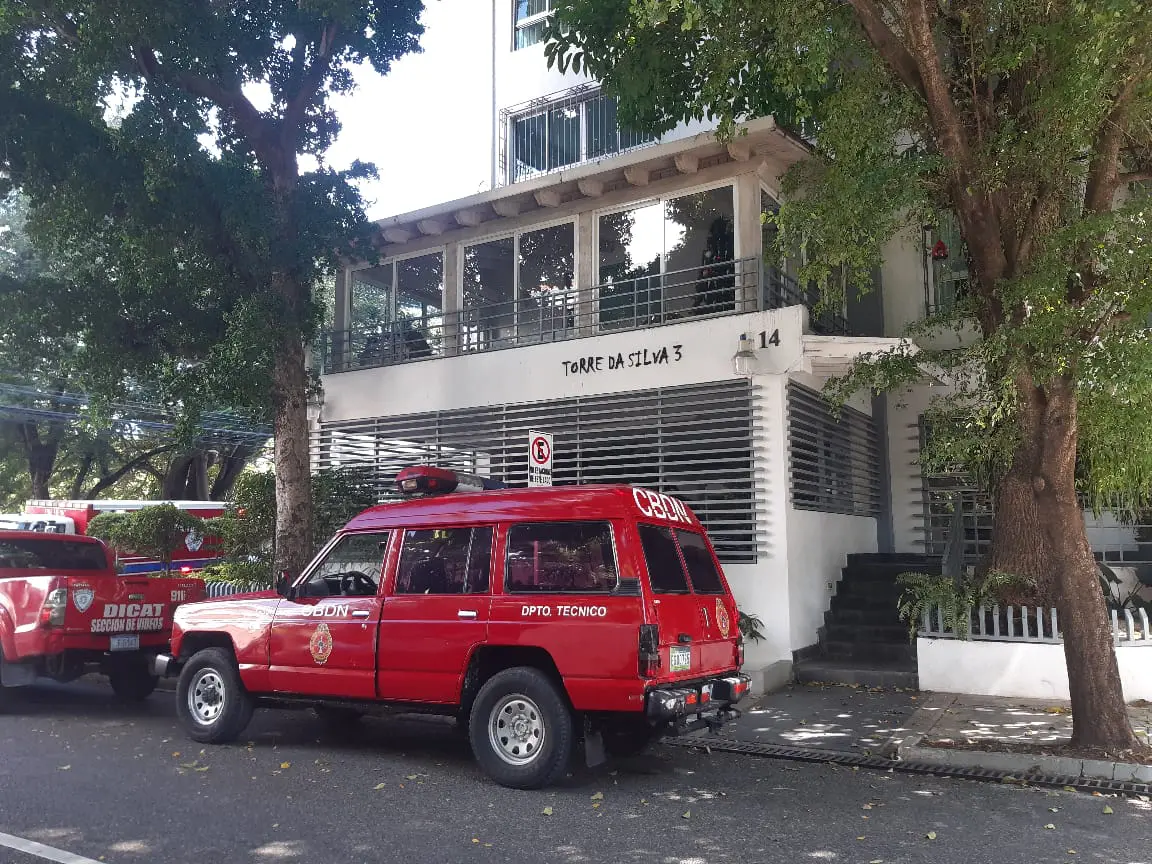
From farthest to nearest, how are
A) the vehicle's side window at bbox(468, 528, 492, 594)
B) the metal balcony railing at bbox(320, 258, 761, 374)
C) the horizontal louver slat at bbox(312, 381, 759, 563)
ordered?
the metal balcony railing at bbox(320, 258, 761, 374) → the horizontal louver slat at bbox(312, 381, 759, 563) → the vehicle's side window at bbox(468, 528, 492, 594)

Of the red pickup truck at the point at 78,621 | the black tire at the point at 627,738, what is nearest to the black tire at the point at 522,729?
the black tire at the point at 627,738

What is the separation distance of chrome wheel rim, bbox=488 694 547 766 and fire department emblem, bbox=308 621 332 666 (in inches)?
66.0

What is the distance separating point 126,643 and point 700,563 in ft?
20.9

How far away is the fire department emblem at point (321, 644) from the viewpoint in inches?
291

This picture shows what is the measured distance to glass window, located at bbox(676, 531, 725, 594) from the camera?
23.2ft

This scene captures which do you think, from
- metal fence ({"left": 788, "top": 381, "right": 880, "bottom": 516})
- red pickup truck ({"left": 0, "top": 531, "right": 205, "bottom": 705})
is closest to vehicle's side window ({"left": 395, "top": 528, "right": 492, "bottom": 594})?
red pickup truck ({"left": 0, "top": 531, "right": 205, "bottom": 705})

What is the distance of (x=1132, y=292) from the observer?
22.5ft

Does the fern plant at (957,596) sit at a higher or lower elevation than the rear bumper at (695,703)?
higher

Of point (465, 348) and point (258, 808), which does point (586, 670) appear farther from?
point (465, 348)

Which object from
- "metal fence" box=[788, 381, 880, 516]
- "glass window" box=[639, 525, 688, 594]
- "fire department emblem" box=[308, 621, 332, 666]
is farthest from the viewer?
"metal fence" box=[788, 381, 880, 516]

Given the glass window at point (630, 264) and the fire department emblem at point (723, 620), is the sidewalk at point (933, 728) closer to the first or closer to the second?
the fire department emblem at point (723, 620)

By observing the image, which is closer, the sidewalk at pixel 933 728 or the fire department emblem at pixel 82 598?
the sidewalk at pixel 933 728

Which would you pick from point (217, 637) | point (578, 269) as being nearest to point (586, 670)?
point (217, 637)

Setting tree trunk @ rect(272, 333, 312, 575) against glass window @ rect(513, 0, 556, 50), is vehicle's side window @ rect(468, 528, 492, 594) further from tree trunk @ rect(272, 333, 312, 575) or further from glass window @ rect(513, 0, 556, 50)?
glass window @ rect(513, 0, 556, 50)
